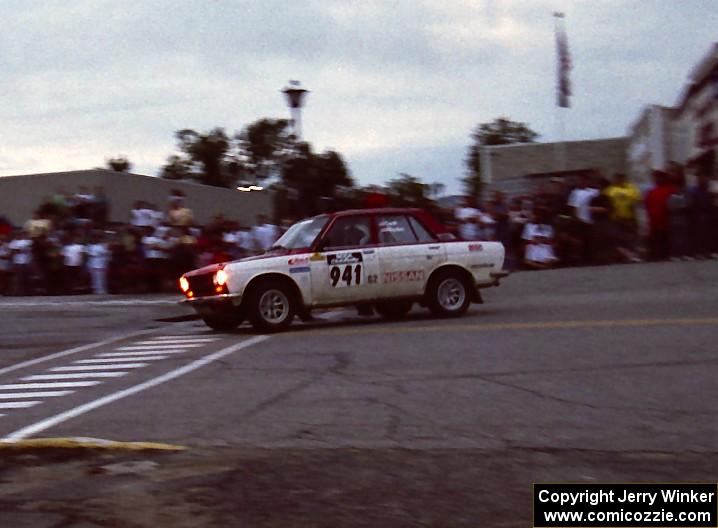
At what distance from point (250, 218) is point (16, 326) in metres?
28.5

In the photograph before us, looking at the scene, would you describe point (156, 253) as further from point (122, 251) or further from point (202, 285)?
point (202, 285)

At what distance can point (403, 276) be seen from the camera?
50.6ft

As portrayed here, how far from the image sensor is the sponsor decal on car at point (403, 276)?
15.3 m

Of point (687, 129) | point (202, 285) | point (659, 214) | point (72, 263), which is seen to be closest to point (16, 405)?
point (202, 285)

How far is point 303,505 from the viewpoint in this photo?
18.7 feet

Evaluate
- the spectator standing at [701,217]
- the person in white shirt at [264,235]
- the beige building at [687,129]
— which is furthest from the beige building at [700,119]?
the person in white shirt at [264,235]

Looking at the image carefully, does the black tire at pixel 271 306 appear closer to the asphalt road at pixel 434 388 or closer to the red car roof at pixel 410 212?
the asphalt road at pixel 434 388

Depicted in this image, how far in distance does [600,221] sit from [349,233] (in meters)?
7.74

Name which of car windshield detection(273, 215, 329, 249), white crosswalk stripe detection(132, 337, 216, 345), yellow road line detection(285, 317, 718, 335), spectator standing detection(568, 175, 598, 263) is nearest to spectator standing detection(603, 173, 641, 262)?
spectator standing detection(568, 175, 598, 263)

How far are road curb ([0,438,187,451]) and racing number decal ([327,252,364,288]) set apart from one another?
7582mm

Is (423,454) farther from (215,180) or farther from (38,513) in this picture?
(215,180)

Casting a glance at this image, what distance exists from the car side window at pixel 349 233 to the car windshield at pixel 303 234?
0.17 meters

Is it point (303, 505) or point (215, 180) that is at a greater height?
point (215, 180)

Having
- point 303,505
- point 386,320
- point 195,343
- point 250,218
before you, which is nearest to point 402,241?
point 386,320
